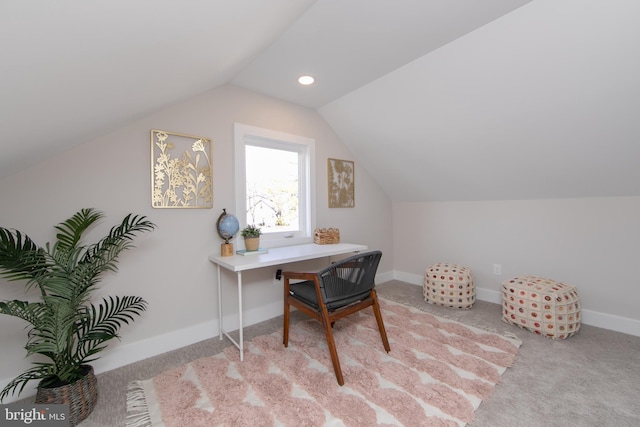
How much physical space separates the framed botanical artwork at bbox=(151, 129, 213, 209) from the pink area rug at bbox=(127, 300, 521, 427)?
124 cm

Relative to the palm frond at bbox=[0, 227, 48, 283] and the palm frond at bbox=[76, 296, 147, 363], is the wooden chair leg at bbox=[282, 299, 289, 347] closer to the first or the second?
the palm frond at bbox=[76, 296, 147, 363]

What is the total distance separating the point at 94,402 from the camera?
4.97 ft

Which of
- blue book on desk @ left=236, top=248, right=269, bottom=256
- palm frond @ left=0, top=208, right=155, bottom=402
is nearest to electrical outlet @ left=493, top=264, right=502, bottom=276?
blue book on desk @ left=236, top=248, right=269, bottom=256

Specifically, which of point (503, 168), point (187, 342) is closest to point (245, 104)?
point (187, 342)

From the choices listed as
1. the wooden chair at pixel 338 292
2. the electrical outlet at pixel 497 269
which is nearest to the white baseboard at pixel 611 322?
the electrical outlet at pixel 497 269

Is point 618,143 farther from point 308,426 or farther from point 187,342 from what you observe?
point 187,342

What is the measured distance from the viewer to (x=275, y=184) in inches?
112

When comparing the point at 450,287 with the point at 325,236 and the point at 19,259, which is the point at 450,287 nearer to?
the point at 325,236

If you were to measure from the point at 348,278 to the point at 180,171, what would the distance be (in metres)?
1.58

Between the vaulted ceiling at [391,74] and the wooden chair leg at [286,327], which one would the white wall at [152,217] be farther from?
the wooden chair leg at [286,327]

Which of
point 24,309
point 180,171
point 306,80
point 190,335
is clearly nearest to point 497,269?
point 306,80

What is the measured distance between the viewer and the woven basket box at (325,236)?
2.88 metres

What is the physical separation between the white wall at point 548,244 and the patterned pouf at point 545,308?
1.33 ft

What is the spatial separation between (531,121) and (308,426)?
2606 mm
